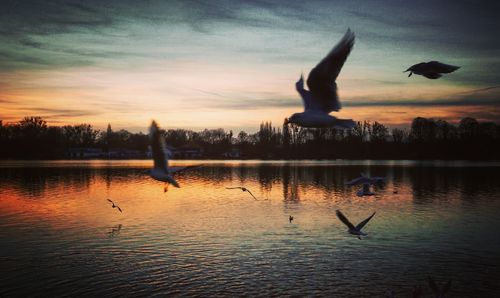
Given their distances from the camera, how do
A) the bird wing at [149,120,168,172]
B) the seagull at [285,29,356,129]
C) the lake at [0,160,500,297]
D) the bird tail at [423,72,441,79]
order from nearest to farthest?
the bird tail at [423,72,441,79] → the seagull at [285,29,356,129] → the bird wing at [149,120,168,172] → the lake at [0,160,500,297]

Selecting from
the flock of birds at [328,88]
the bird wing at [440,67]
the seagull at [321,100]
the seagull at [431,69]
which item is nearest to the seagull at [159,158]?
the flock of birds at [328,88]

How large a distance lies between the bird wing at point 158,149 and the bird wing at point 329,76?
4.04m

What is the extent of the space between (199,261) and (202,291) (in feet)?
11.7

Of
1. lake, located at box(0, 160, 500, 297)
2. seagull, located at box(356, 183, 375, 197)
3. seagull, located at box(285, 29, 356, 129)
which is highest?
seagull, located at box(285, 29, 356, 129)

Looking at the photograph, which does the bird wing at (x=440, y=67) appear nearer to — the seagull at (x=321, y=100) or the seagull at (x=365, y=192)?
the seagull at (x=321, y=100)

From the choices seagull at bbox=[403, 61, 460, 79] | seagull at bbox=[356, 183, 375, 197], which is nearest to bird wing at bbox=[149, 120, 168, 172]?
seagull at bbox=[403, 61, 460, 79]

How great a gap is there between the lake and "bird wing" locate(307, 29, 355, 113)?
889 cm

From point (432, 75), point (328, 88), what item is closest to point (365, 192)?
point (328, 88)

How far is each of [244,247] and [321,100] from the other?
14.2 m

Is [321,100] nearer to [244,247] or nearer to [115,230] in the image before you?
[244,247]

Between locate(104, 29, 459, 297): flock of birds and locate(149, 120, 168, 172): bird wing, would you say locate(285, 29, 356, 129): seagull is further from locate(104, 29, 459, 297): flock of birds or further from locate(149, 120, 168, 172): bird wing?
locate(149, 120, 168, 172): bird wing

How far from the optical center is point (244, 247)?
74.0ft

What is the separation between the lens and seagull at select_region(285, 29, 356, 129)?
897cm

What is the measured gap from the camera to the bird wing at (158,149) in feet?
37.6
